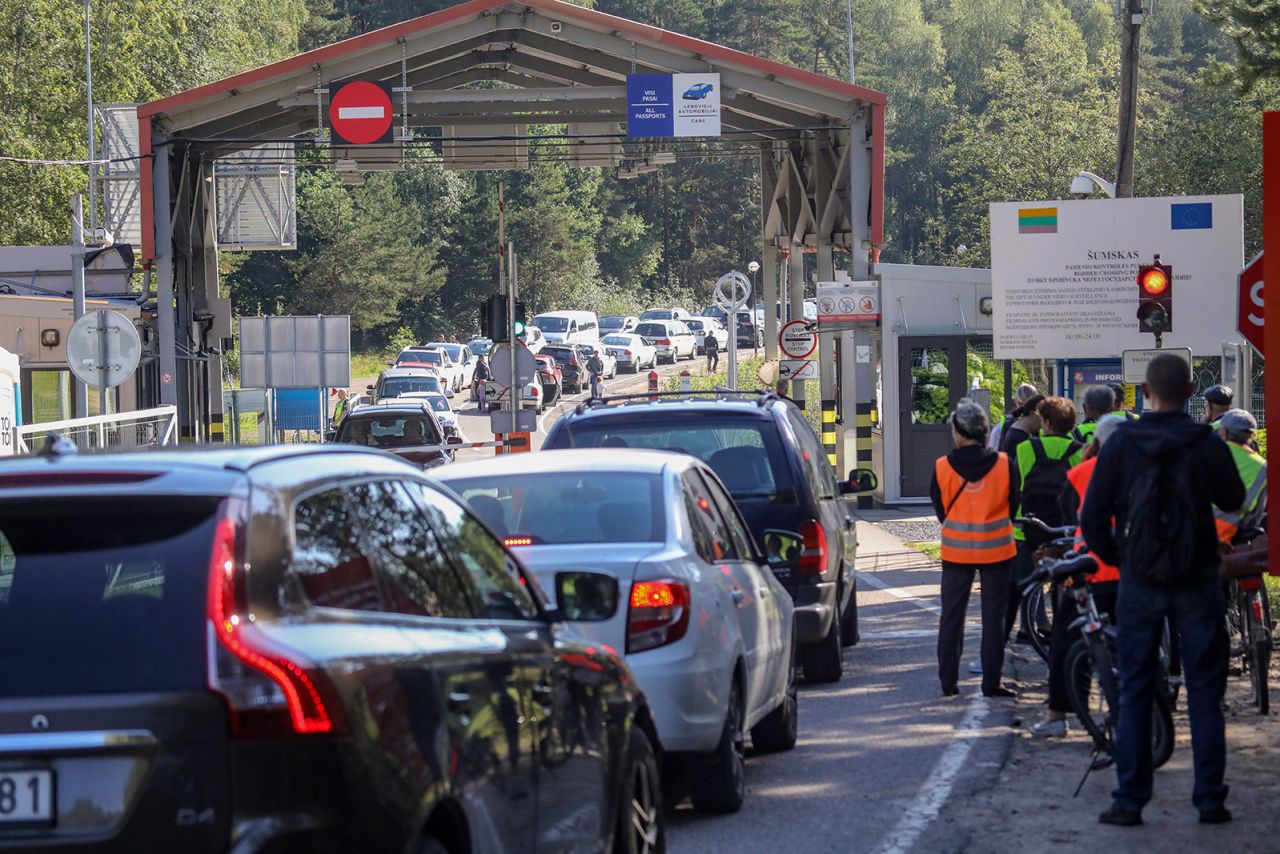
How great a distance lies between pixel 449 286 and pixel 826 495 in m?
77.2

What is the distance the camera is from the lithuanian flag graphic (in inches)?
955

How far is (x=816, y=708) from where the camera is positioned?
1078cm

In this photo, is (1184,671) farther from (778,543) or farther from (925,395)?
(925,395)

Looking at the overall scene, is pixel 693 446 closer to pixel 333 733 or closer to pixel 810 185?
pixel 333 733

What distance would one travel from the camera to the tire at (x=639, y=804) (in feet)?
18.4

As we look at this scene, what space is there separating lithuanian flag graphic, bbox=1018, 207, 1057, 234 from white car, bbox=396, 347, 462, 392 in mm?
38975

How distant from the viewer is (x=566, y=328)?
7112cm

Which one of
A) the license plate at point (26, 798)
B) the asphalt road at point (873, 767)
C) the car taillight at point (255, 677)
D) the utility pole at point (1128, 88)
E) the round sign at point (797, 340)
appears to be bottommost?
the asphalt road at point (873, 767)

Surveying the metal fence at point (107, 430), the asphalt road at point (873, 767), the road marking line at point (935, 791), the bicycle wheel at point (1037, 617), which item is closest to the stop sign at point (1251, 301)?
the bicycle wheel at point (1037, 617)

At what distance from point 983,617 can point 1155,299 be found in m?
10.2

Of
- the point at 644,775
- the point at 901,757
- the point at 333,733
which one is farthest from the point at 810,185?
the point at 333,733

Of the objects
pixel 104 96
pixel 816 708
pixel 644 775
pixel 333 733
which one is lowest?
pixel 816 708

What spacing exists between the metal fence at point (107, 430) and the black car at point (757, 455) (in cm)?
439

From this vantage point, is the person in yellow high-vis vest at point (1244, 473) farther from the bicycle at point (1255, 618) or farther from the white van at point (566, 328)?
the white van at point (566, 328)
